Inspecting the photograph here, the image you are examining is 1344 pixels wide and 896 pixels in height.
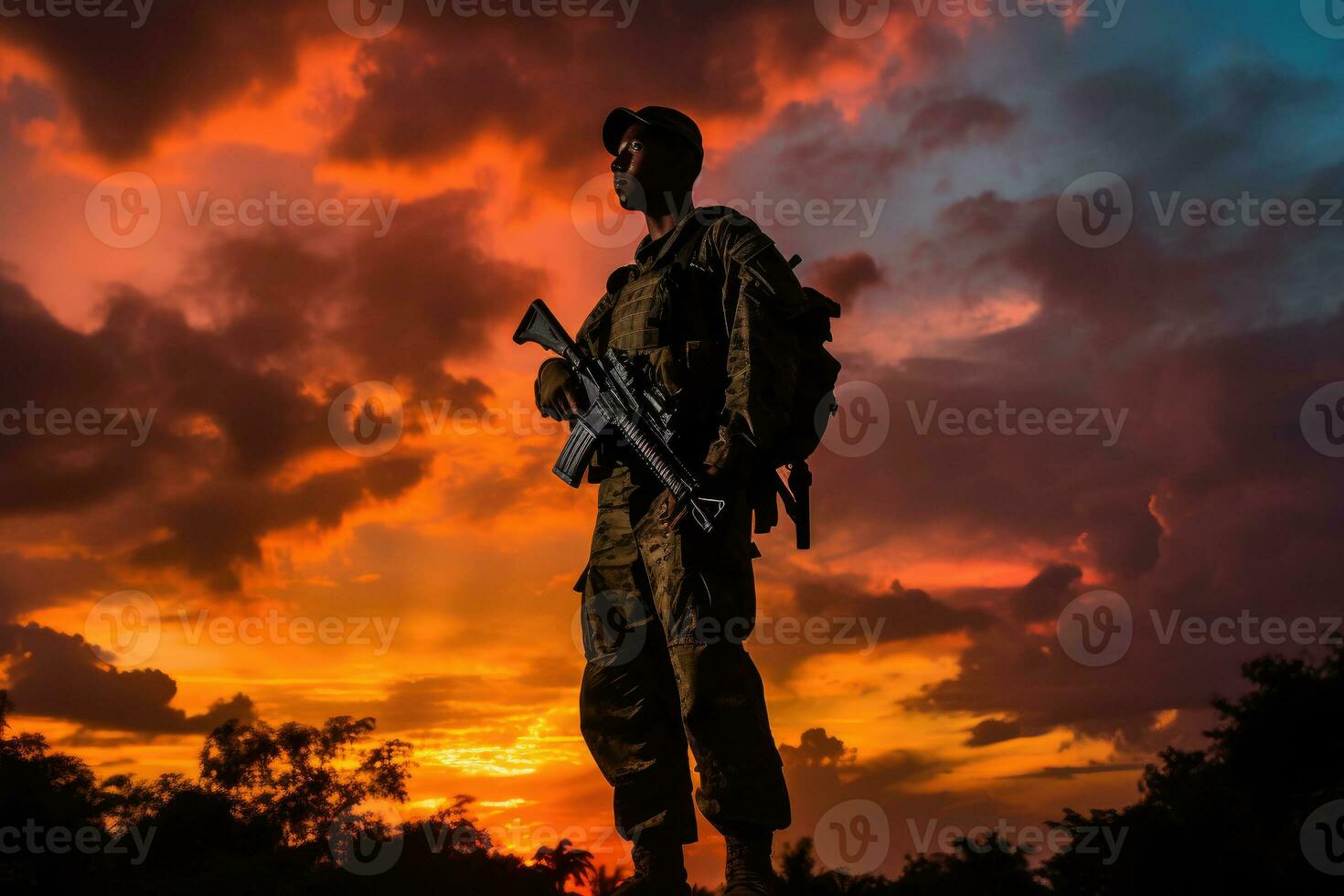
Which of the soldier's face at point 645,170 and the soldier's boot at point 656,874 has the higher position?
the soldier's face at point 645,170

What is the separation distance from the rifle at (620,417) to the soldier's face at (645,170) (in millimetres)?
936

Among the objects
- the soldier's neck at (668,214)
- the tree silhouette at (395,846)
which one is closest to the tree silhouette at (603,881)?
the tree silhouette at (395,846)

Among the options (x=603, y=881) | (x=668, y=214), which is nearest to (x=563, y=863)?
(x=603, y=881)

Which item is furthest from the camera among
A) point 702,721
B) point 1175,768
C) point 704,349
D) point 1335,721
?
point 1335,721

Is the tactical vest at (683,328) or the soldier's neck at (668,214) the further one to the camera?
the soldier's neck at (668,214)

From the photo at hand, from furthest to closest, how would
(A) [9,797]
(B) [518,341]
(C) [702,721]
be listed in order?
1. (A) [9,797]
2. (B) [518,341]
3. (C) [702,721]

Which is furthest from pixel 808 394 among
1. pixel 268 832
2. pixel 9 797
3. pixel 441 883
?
pixel 9 797

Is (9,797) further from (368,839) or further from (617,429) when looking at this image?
(617,429)

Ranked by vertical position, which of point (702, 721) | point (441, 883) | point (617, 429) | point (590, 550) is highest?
point (617, 429)

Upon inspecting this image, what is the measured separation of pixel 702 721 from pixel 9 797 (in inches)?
220

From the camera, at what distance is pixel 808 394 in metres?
7.21

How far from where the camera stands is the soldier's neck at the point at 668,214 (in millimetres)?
7727

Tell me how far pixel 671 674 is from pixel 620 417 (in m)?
1.61

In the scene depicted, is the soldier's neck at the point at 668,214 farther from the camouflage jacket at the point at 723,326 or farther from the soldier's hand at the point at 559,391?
the soldier's hand at the point at 559,391
